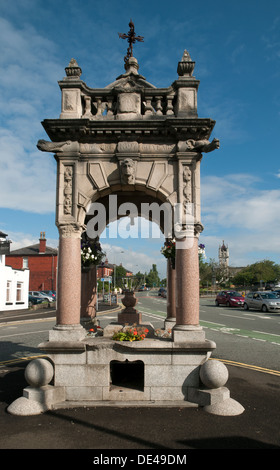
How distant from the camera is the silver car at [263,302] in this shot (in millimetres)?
27156

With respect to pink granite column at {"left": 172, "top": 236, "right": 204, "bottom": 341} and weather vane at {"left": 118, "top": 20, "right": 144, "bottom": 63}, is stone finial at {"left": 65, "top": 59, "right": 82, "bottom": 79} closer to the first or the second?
weather vane at {"left": 118, "top": 20, "right": 144, "bottom": 63}

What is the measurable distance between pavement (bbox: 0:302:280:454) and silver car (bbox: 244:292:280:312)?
2255 centimetres

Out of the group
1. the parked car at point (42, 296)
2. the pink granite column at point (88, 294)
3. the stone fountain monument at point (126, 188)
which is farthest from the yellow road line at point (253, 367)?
the parked car at point (42, 296)

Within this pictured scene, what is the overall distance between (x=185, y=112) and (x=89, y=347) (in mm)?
5272

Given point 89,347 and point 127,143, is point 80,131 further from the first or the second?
point 89,347

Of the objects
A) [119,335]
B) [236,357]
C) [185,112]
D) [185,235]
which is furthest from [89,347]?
[236,357]

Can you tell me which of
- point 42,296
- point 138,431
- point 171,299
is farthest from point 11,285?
point 138,431

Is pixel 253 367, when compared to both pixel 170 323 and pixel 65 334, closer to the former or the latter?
pixel 170 323

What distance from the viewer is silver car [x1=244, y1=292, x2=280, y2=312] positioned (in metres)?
27.2

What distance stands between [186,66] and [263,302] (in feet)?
80.7

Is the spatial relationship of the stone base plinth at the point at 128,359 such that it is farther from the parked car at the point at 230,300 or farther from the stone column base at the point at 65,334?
the parked car at the point at 230,300

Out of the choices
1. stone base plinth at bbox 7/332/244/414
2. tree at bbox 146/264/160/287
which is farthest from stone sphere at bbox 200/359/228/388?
tree at bbox 146/264/160/287

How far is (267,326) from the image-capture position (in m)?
17.8

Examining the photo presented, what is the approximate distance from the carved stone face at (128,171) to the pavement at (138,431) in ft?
14.6
